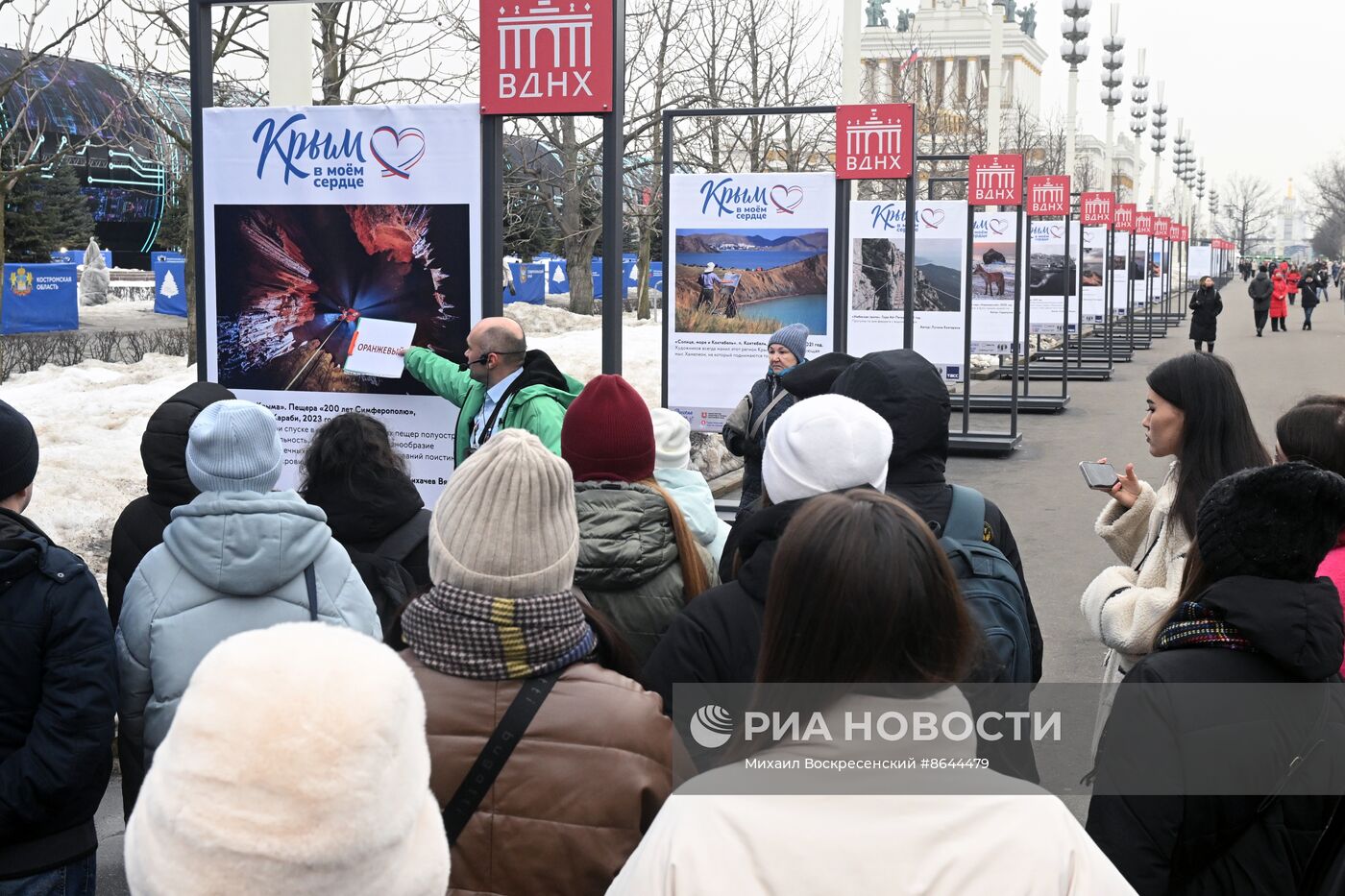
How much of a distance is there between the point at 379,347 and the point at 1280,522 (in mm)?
3412

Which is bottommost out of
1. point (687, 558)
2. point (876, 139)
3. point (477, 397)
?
point (687, 558)

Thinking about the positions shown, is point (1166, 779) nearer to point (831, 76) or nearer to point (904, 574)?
point (904, 574)

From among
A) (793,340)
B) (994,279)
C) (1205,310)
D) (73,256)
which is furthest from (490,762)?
(73,256)

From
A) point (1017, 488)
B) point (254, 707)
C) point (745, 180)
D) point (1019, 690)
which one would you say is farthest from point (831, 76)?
point (254, 707)

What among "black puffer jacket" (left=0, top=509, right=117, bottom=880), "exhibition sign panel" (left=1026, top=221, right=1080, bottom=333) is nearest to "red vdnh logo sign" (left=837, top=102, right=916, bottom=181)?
"black puffer jacket" (left=0, top=509, right=117, bottom=880)

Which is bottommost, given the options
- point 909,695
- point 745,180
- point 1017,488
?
point 1017,488

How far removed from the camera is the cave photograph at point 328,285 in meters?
5.12

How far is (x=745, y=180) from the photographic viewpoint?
10.7 metres

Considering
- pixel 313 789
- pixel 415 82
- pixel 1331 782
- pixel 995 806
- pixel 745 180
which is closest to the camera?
pixel 313 789

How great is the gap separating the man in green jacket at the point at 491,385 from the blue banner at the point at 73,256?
3092 cm

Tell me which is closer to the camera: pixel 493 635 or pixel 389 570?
pixel 493 635

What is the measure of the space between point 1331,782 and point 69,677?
248 cm

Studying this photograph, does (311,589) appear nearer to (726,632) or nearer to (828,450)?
(726,632)

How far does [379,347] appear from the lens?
522 cm
